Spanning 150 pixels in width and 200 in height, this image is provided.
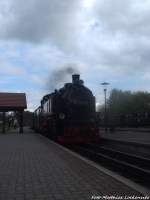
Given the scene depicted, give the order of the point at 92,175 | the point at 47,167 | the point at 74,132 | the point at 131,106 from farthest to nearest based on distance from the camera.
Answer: the point at 131,106, the point at 74,132, the point at 47,167, the point at 92,175

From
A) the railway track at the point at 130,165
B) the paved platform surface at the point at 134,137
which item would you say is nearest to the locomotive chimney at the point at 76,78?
the paved platform surface at the point at 134,137

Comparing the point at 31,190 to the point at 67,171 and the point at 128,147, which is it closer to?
the point at 67,171

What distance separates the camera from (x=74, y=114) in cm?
2728

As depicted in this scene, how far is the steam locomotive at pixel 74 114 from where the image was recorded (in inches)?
1046

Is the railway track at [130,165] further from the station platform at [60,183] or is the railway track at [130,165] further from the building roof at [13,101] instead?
the building roof at [13,101]

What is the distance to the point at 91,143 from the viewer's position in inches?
1088

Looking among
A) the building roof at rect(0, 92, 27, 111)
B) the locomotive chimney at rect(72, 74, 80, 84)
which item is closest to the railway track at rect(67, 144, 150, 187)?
the locomotive chimney at rect(72, 74, 80, 84)

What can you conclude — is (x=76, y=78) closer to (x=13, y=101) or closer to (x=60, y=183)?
(x=60, y=183)

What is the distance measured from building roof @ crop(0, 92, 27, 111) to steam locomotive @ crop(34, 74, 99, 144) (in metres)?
18.2

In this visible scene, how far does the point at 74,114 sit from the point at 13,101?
2086 centimetres

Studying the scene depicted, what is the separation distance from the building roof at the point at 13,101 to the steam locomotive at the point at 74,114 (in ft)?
59.7

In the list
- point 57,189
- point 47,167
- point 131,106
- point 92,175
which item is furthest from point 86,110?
point 131,106

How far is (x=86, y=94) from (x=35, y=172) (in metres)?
16.2

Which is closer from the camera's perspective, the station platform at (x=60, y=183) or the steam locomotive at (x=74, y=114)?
the station platform at (x=60, y=183)
